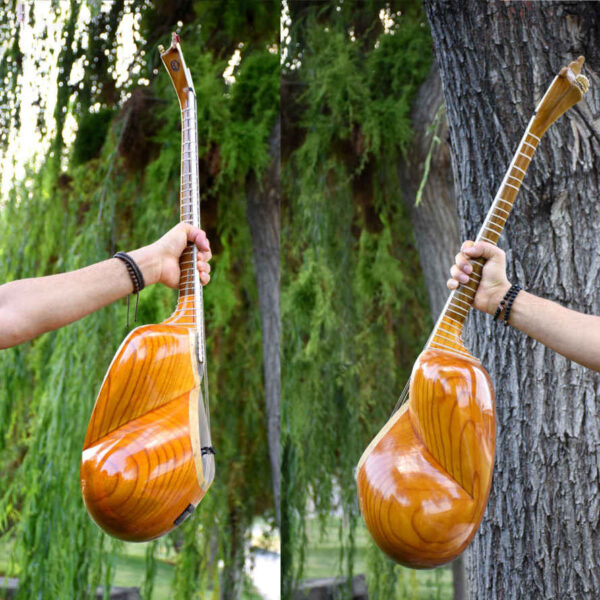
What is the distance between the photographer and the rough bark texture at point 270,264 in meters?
2.17

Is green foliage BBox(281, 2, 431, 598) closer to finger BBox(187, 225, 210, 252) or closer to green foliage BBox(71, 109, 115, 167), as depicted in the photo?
green foliage BBox(71, 109, 115, 167)

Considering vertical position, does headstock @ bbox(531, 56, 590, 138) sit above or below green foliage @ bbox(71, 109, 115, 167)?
below

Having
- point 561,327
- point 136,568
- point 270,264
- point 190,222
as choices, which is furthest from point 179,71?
point 136,568

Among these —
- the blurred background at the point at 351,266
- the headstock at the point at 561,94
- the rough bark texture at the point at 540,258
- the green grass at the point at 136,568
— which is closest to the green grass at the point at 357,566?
the blurred background at the point at 351,266

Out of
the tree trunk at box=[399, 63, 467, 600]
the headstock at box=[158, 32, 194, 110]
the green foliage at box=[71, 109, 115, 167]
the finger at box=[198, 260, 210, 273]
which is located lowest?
the finger at box=[198, 260, 210, 273]

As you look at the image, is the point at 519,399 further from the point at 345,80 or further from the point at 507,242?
the point at 345,80

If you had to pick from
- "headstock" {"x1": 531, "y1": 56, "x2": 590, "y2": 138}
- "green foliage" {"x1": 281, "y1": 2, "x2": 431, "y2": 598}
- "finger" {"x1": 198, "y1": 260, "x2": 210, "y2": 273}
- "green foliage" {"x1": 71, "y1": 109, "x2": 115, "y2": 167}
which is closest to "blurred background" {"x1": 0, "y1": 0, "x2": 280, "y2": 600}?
"green foliage" {"x1": 71, "y1": 109, "x2": 115, "y2": 167}

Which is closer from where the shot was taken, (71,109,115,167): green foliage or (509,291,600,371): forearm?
(509,291,600,371): forearm

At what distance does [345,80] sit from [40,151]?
2.75 feet

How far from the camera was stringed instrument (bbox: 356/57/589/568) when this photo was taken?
95 centimetres

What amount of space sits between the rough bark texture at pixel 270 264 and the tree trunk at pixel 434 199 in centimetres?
43

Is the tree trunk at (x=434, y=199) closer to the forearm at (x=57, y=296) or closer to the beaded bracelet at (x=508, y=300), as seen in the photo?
the beaded bracelet at (x=508, y=300)

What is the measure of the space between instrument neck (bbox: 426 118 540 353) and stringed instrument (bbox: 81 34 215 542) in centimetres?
35

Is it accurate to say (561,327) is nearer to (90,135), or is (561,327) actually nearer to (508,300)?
(508,300)
